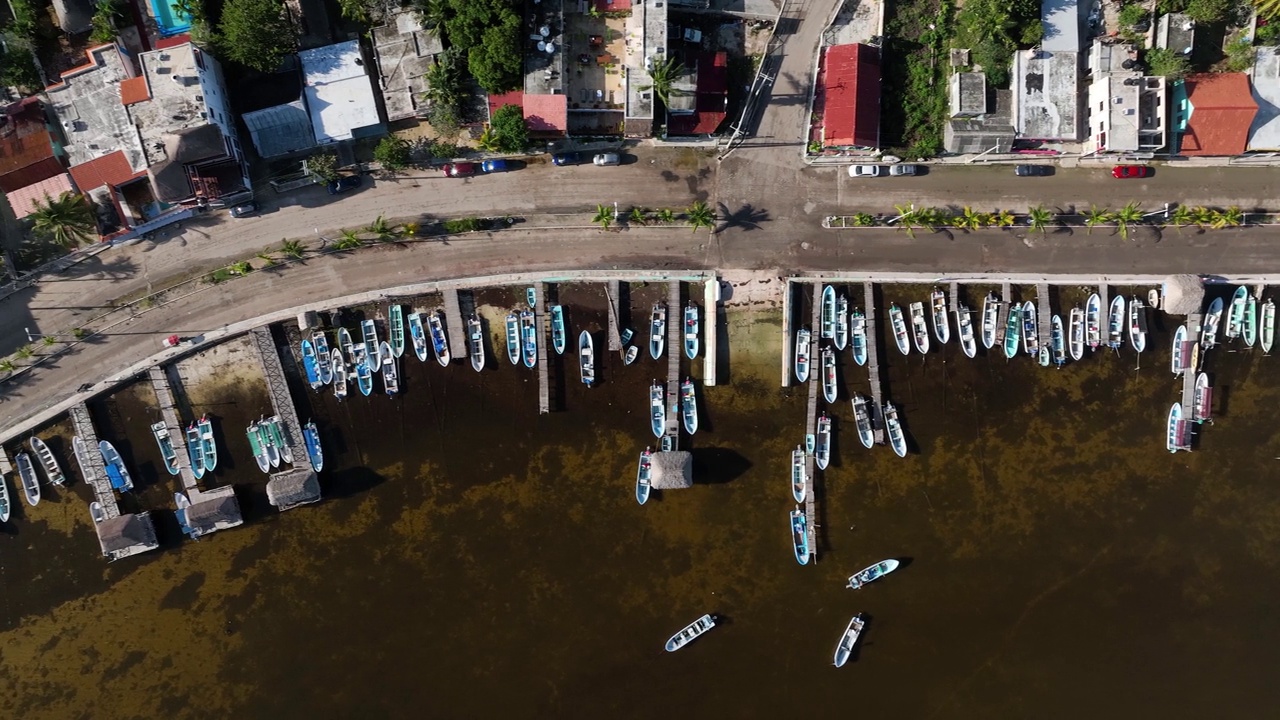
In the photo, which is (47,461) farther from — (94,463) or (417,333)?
(417,333)

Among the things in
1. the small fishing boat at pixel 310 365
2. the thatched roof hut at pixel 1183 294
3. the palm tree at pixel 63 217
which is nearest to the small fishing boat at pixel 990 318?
the thatched roof hut at pixel 1183 294

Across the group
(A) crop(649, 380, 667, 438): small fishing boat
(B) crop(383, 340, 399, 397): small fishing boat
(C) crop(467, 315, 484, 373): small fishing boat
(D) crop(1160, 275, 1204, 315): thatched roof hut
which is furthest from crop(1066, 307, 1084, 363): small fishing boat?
(B) crop(383, 340, 399, 397): small fishing boat

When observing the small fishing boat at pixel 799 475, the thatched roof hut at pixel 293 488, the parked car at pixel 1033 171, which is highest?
the parked car at pixel 1033 171

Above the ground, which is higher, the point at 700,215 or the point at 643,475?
the point at 700,215

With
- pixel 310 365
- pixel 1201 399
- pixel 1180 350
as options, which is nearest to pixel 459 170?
pixel 310 365

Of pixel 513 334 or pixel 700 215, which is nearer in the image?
pixel 700 215

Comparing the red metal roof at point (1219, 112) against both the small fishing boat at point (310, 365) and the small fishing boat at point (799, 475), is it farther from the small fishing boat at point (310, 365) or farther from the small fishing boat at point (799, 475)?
the small fishing boat at point (310, 365)
